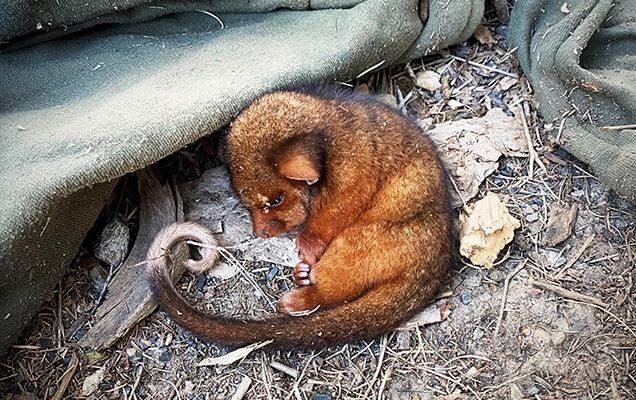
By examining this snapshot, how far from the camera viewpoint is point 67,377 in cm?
282

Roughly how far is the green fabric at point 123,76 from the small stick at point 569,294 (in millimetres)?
1634

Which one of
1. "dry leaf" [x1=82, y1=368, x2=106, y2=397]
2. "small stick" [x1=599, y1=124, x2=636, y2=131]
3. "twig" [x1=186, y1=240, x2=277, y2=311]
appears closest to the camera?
"dry leaf" [x1=82, y1=368, x2=106, y2=397]

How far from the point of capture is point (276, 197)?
309cm

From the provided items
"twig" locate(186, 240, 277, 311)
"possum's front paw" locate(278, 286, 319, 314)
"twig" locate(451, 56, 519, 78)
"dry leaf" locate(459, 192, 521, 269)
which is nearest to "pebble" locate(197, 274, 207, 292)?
"twig" locate(186, 240, 277, 311)

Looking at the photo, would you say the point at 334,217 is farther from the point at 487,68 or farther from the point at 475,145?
the point at 487,68

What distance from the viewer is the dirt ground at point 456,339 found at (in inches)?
106

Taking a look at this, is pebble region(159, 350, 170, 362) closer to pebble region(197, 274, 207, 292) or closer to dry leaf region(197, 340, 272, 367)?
dry leaf region(197, 340, 272, 367)

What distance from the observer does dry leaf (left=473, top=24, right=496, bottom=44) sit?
384 centimetres

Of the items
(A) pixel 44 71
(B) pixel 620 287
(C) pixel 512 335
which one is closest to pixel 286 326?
(C) pixel 512 335

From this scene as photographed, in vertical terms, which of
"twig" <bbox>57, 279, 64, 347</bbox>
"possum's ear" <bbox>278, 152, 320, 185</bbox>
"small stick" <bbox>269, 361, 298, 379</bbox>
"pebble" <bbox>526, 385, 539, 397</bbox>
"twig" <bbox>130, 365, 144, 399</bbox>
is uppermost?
"possum's ear" <bbox>278, 152, 320, 185</bbox>

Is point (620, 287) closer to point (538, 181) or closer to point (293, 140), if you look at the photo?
point (538, 181)

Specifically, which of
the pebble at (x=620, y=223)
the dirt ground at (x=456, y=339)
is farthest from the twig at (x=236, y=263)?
the pebble at (x=620, y=223)

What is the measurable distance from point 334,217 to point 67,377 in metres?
1.63

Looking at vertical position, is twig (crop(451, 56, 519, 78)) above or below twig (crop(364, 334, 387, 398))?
above
